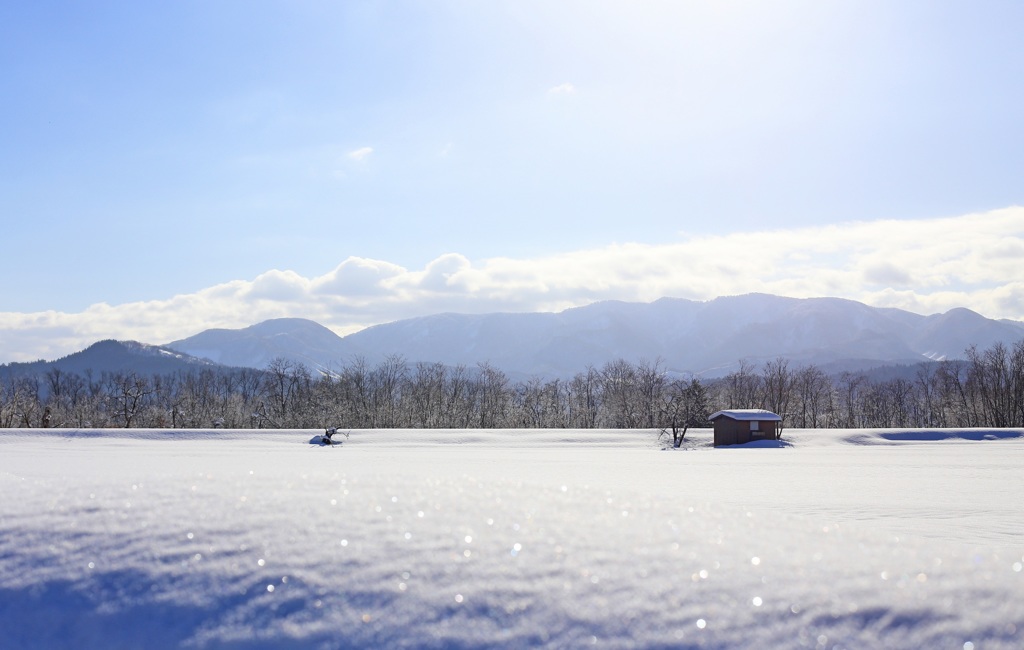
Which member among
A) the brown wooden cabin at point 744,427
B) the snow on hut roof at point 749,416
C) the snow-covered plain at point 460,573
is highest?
the snow-covered plain at point 460,573

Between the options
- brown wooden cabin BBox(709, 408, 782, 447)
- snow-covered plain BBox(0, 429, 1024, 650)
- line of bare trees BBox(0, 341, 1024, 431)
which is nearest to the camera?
snow-covered plain BBox(0, 429, 1024, 650)

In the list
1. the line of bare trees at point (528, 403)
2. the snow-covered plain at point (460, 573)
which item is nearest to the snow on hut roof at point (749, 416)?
the line of bare trees at point (528, 403)

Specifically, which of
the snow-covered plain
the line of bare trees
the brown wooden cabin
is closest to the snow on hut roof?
the brown wooden cabin

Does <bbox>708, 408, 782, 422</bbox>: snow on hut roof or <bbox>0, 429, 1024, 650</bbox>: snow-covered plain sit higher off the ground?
<bbox>0, 429, 1024, 650</bbox>: snow-covered plain

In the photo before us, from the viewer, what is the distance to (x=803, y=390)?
8994 centimetres

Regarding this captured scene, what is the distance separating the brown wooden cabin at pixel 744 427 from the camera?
47.2 meters

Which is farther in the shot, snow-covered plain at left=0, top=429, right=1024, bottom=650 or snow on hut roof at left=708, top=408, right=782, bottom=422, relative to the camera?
snow on hut roof at left=708, top=408, right=782, bottom=422

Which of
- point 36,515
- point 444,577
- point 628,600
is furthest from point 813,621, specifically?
point 36,515

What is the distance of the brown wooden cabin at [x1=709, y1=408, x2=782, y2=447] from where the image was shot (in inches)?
1857

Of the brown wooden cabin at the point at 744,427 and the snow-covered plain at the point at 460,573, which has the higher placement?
the snow-covered plain at the point at 460,573

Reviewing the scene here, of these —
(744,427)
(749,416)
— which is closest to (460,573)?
(744,427)

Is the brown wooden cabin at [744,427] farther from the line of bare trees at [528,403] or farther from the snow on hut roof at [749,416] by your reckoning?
the line of bare trees at [528,403]

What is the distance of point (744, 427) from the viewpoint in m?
47.2

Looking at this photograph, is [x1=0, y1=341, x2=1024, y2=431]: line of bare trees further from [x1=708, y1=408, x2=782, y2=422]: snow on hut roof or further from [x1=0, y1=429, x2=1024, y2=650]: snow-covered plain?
[x1=0, y1=429, x2=1024, y2=650]: snow-covered plain
